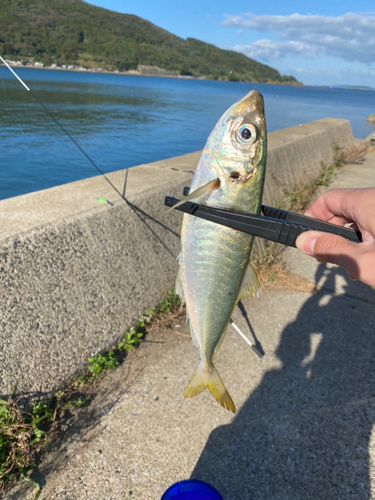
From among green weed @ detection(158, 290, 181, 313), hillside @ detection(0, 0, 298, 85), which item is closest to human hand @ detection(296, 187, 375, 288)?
green weed @ detection(158, 290, 181, 313)

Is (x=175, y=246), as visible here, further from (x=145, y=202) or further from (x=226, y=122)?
(x=226, y=122)

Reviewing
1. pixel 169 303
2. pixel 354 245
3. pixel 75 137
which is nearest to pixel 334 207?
pixel 354 245

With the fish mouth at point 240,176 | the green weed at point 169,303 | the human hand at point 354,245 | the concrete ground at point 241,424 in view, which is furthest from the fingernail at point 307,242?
the green weed at point 169,303

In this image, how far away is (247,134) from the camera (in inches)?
55.7

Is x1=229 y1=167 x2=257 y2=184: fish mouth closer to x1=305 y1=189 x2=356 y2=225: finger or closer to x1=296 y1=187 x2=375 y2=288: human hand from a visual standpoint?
x1=296 y1=187 x2=375 y2=288: human hand

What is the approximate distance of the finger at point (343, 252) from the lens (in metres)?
1.31

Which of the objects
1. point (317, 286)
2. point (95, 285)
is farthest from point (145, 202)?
point (317, 286)

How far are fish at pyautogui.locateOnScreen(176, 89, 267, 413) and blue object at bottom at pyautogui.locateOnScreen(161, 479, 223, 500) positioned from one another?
20.7 inches

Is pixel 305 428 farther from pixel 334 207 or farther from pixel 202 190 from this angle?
pixel 202 190

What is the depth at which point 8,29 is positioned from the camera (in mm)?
4457

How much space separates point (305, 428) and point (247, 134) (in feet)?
7.63

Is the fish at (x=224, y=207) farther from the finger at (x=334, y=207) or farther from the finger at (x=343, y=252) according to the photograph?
the finger at (x=334, y=207)

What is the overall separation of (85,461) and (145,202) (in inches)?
88.2

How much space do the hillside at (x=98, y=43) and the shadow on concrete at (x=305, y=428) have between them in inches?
186
